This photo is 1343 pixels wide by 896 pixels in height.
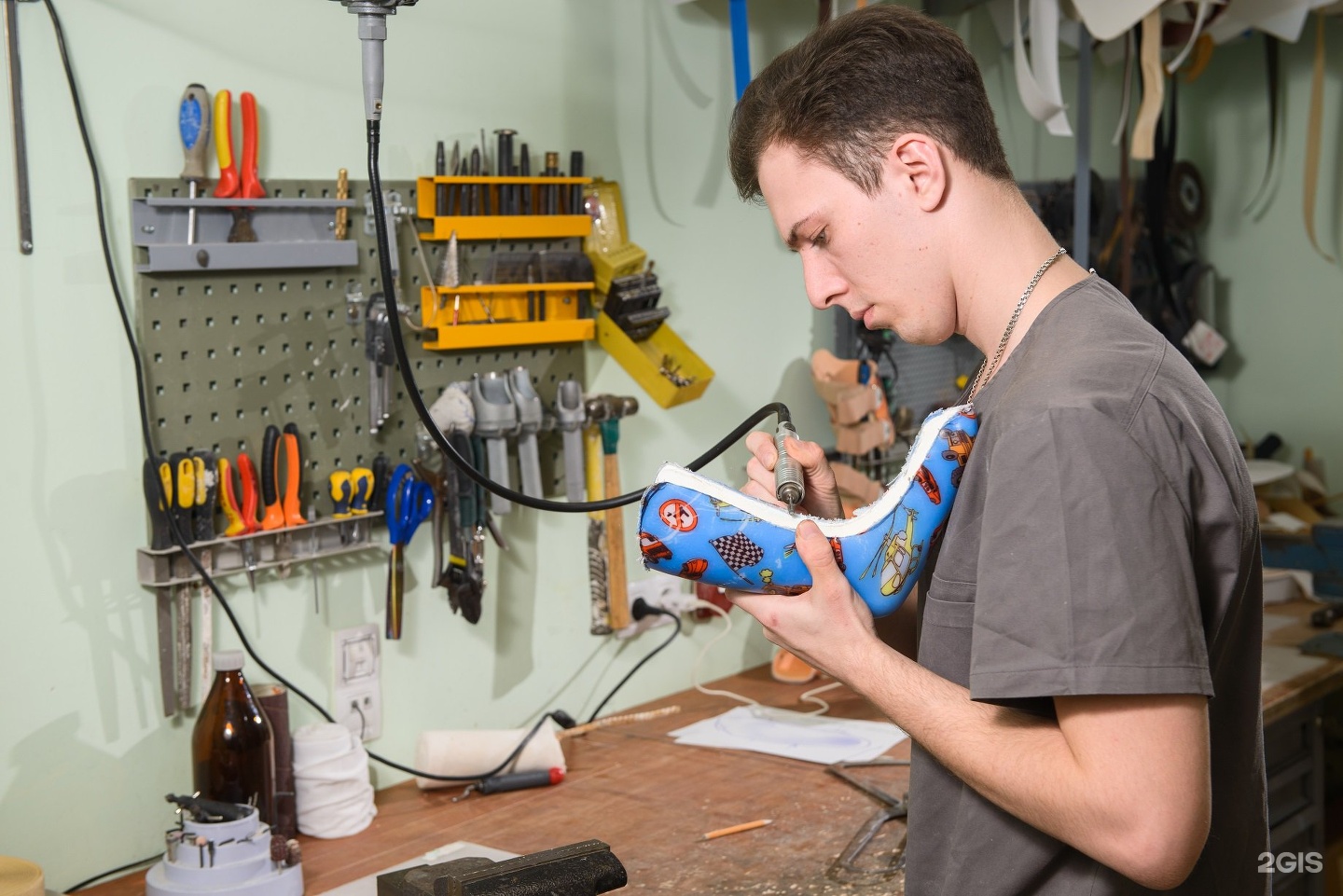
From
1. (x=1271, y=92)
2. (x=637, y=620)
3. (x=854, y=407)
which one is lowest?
(x=637, y=620)

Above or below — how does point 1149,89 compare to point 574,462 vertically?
above

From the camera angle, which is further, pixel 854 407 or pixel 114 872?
pixel 854 407

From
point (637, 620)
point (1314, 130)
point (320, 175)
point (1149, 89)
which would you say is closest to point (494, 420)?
point (320, 175)

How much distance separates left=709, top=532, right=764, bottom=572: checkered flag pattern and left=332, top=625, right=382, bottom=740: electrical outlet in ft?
2.69

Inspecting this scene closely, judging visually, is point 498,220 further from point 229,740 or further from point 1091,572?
point 1091,572

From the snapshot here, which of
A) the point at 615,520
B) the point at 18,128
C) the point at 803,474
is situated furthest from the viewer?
the point at 615,520

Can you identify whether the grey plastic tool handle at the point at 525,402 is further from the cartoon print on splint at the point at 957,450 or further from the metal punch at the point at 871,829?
the cartoon print on splint at the point at 957,450

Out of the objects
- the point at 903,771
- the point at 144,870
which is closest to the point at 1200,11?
the point at 903,771

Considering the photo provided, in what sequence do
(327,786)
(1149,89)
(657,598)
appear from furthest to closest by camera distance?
(1149,89) < (657,598) < (327,786)

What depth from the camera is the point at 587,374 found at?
6.19 feet

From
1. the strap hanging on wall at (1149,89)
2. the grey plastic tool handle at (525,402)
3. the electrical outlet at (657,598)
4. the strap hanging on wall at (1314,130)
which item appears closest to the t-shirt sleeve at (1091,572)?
the grey plastic tool handle at (525,402)

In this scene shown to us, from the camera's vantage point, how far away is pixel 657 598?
2.04 meters

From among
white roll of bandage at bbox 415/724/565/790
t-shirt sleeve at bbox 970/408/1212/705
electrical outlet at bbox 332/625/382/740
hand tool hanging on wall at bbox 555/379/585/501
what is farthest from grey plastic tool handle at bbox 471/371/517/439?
t-shirt sleeve at bbox 970/408/1212/705

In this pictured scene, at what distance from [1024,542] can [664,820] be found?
2.84 feet
